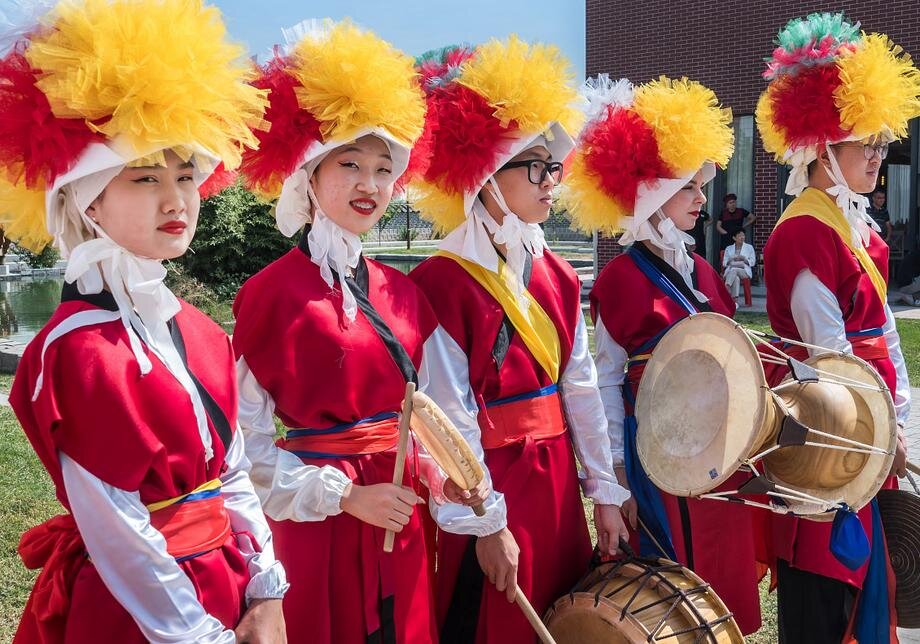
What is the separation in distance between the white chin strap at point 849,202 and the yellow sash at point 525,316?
1.60 meters

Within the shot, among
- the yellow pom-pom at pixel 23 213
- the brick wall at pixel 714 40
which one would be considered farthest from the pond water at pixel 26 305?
the yellow pom-pom at pixel 23 213

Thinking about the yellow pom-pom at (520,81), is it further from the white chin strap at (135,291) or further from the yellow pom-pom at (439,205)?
the white chin strap at (135,291)

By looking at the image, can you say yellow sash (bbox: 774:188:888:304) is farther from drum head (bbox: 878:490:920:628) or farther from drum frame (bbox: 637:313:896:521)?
drum head (bbox: 878:490:920:628)

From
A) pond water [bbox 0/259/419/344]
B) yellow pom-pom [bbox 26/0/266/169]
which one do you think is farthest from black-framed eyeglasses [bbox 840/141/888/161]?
pond water [bbox 0/259/419/344]

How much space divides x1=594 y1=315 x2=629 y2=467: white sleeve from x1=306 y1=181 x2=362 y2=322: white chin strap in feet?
4.32

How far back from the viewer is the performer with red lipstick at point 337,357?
2.75m

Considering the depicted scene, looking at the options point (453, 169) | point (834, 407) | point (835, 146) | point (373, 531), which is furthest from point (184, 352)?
point (835, 146)

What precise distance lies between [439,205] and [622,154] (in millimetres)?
913

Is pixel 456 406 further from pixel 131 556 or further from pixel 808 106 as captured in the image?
→ pixel 808 106

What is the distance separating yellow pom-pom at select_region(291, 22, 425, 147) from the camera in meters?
2.86

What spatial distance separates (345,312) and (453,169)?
0.83m

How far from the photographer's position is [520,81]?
333 cm

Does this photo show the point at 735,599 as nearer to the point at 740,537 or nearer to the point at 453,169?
the point at 740,537

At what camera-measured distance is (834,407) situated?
3.54 m
